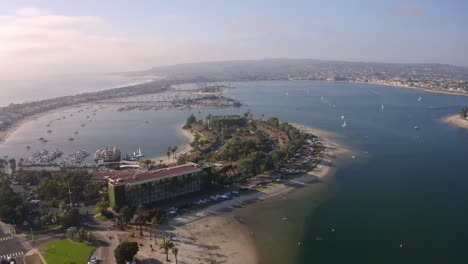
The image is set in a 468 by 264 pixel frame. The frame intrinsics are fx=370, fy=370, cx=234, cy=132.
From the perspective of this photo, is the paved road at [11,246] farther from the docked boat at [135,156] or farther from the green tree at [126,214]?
the docked boat at [135,156]

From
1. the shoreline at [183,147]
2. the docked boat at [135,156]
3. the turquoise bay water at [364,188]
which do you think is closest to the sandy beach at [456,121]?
the turquoise bay water at [364,188]

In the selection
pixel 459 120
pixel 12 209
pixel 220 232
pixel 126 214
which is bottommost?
pixel 220 232

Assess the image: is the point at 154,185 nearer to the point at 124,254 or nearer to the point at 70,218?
the point at 70,218

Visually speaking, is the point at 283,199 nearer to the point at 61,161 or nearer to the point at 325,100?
the point at 61,161

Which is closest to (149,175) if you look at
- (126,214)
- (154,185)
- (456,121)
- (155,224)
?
(154,185)

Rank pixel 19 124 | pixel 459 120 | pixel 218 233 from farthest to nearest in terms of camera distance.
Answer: pixel 19 124, pixel 459 120, pixel 218 233

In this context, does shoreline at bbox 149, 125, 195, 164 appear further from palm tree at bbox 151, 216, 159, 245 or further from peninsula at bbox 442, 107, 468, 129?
peninsula at bbox 442, 107, 468, 129
